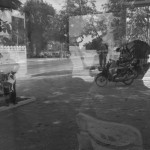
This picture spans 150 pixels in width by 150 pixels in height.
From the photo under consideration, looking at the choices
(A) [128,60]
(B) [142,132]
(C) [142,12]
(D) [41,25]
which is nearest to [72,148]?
(B) [142,132]

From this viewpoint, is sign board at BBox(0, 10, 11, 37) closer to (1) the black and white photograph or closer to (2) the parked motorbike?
(1) the black and white photograph

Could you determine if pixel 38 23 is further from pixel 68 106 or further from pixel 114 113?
pixel 114 113

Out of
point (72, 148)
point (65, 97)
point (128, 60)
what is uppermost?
point (128, 60)

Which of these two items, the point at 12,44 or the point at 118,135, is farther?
the point at 12,44

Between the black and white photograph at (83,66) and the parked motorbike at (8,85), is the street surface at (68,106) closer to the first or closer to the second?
the black and white photograph at (83,66)

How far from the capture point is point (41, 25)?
272 centimetres

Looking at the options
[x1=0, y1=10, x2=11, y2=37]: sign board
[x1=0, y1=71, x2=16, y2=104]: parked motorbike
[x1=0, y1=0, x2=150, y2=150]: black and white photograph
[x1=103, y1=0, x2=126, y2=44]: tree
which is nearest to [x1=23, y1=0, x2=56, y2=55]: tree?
[x1=0, y1=0, x2=150, y2=150]: black and white photograph

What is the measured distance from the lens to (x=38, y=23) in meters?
2.73

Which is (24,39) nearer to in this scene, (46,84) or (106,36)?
(46,84)

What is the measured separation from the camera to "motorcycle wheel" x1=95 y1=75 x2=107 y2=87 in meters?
2.60

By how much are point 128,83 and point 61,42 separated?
76cm

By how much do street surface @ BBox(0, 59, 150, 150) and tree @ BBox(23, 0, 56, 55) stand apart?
0.19 m

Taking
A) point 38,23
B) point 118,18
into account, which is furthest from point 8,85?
point 118,18

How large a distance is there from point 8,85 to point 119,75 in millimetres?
1885
